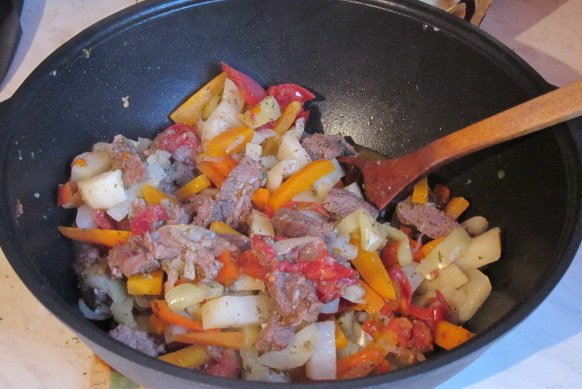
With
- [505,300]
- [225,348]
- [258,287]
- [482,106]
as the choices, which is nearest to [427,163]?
[482,106]

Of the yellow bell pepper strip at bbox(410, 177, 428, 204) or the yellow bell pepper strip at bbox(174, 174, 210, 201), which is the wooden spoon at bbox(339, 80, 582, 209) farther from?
the yellow bell pepper strip at bbox(174, 174, 210, 201)

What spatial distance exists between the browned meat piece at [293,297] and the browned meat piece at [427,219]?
14.2 inches

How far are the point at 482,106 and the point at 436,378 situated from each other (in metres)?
0.77

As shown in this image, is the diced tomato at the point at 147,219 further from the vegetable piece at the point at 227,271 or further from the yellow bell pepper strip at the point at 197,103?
the yellow bell pepper strip at the point at 197,103

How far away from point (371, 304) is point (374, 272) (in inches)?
2.9

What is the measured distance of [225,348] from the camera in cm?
122

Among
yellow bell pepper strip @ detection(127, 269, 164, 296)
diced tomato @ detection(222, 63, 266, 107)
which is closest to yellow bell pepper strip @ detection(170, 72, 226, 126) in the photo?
diced tomato @ detection(222, 63, 266, 107)

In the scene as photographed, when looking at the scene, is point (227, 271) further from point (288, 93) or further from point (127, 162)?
point (288, 93)

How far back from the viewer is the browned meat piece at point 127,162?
1.46 metres

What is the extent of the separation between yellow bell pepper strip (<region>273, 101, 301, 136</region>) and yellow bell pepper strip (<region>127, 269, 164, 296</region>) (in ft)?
1.80

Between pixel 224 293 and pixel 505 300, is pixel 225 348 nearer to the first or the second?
pixel 224 293

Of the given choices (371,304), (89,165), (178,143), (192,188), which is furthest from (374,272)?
(89,165)

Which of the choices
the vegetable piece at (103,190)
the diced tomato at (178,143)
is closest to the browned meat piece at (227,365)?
the vegetable piece at (103,190)

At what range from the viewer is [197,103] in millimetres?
1672
